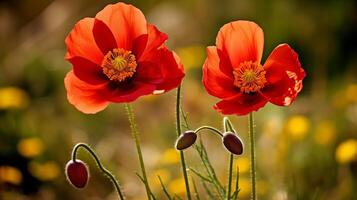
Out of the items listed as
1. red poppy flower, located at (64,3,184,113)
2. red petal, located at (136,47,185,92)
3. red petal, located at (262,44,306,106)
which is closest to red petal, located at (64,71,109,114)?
red poppy flower, located at (64,3,184,113)

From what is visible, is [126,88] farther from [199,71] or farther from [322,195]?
[199,71]

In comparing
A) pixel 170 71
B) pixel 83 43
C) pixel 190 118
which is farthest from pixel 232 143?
pixel 190 118

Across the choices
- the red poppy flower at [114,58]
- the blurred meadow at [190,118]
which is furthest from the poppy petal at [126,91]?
the blurred meadow at [190,118]

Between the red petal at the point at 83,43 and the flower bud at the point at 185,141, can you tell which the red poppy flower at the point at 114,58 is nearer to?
the red petal at the point at 83,43

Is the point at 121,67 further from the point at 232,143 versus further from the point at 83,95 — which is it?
the point at 232,143

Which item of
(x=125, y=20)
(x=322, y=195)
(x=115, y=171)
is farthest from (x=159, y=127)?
(x=125, y=20)

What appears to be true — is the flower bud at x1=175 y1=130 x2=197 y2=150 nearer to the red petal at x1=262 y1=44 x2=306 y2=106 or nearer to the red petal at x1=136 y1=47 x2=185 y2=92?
the red petal at x1=136 y1=47 x2=185 y2=92
